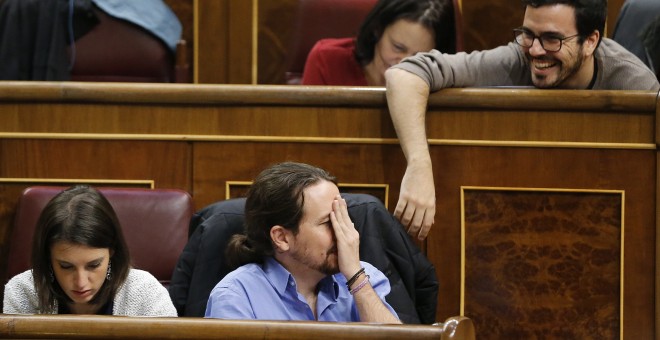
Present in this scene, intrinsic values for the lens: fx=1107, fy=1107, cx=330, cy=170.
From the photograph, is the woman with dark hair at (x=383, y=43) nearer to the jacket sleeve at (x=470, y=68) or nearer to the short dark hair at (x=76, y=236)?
the jacket sleeve at (x=470, y=68)

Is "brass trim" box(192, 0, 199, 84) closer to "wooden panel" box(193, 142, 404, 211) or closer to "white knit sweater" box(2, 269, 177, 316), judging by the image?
"wooden panel" box(193, 142, 404, 211)

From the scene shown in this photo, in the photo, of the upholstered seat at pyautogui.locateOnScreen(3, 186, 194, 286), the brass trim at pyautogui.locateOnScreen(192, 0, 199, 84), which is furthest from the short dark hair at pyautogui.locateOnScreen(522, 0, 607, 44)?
the brass trim at pyautogui.locateOnScreen(192, 0, 199, 84)

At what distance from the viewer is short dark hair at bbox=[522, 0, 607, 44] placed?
1.29m

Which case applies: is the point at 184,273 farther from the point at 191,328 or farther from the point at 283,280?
the point at 191,328

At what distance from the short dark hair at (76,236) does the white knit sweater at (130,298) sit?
1 cm

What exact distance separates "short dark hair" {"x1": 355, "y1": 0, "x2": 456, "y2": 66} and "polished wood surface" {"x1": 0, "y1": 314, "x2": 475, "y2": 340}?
0.81 metres

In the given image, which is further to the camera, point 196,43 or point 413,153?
point 196,43

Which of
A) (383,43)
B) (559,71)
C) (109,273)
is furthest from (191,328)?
(383,43)

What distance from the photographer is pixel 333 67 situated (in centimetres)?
159

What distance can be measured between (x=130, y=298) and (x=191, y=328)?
0.32 meters

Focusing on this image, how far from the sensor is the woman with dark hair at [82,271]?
1080 millimetres

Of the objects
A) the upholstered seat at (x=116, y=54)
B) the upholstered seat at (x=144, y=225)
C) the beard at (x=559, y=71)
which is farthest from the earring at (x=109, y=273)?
the upholstered seat at (x=116, y=54)

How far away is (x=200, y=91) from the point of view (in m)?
1.29

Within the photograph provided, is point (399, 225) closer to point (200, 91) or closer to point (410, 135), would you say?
point (410, 135)
